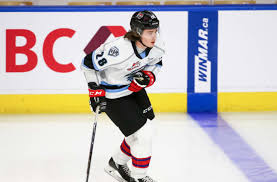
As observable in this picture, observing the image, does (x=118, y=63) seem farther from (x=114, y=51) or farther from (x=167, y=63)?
(x=167, y=63)

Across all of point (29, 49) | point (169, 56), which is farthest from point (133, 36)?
point (29, 49)

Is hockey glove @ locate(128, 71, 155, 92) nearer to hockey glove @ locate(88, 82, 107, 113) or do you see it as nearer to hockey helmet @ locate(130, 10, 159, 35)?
hockey glove @ locate(88, 82, 107, 113)

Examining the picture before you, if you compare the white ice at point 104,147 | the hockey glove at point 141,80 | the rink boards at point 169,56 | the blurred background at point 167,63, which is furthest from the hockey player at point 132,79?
the rink boards at point 169,56

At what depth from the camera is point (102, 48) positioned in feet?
11.9

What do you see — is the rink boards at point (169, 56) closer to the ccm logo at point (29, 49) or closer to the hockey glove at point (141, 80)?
the ccm logo at point (29, 49)

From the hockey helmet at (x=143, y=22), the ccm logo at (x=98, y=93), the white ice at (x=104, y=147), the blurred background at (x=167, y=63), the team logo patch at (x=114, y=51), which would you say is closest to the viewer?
the hockey helmet at (x=143, y=22)

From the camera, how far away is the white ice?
4.21 m

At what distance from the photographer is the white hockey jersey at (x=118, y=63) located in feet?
11.6

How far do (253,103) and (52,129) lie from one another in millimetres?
2411

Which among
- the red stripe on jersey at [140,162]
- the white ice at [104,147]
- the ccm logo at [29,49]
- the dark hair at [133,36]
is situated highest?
the dark hair at [133,36]

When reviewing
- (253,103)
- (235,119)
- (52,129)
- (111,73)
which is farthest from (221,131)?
(111,73)

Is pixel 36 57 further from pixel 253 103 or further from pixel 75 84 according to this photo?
pixel 253 103

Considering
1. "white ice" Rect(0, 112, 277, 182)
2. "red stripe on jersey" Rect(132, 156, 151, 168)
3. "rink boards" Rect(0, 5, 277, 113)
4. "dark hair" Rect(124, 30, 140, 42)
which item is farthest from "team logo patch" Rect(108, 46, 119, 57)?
"rink boards" Rect(0, 5, 277, 113)

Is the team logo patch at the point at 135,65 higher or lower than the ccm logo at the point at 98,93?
higher
